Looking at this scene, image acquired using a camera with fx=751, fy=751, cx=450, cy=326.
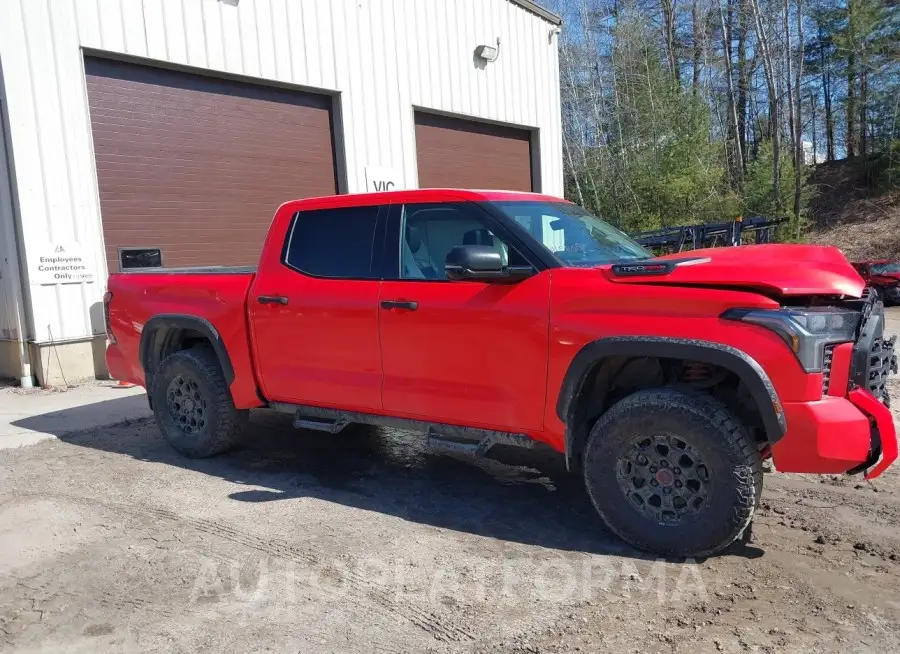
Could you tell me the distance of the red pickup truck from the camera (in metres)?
3.51

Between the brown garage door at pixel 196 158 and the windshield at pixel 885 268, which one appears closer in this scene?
the brown garage door at pixel 196 158

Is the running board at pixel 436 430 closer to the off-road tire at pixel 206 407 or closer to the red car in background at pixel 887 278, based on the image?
the off-road tire at pixel 206 407

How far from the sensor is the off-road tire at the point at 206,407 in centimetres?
562

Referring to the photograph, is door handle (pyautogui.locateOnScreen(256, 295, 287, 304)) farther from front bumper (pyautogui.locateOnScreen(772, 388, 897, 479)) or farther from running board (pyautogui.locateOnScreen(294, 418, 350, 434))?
front bumper (pyautogui.locateOnScreen(772, 388, 897, 479))

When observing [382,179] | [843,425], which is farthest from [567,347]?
[382,179]

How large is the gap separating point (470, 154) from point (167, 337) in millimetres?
9933

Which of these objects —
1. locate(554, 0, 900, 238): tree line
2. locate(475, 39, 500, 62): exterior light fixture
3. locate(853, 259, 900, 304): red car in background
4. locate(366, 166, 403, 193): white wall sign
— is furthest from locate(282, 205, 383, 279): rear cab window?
locate(554, 0, 900, 238): tree line

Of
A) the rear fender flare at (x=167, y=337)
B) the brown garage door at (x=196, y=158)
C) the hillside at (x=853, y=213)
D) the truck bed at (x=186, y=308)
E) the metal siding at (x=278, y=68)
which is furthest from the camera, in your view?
the hillside at (x=853, y=213)

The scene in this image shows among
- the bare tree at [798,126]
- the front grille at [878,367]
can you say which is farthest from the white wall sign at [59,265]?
the bare tree at [798,126]

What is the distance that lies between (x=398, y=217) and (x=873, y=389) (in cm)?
Result: 287

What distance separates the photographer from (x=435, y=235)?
185 inches

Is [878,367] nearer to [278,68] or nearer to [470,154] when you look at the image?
[278,68]

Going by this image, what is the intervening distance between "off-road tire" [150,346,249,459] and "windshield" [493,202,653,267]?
103 inches

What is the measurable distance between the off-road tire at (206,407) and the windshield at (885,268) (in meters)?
10.4
